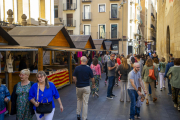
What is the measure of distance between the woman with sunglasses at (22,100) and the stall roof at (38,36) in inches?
203

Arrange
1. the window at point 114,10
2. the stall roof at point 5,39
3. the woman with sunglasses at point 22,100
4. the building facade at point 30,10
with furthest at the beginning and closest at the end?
the window at point 114,10
the building facade at point 30,10
the stall roof at point 5,39
the woman with sunglasses at point 22,100

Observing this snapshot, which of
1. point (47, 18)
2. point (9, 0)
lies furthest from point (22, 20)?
point (47, 18)

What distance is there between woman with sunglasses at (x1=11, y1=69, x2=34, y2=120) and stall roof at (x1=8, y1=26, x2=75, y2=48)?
516cm

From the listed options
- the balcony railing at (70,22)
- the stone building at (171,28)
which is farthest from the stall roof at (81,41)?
the balcony railing at (70,22)

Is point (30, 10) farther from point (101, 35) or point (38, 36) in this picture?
point (101, 35)

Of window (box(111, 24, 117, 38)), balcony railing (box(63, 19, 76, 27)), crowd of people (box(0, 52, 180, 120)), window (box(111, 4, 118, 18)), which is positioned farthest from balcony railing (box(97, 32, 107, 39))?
crowd of people (box(0, 52, 180, 120))

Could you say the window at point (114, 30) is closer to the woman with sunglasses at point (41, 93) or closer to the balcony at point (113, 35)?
the balcony at point (113, 35)

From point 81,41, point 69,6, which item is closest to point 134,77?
point 81,41

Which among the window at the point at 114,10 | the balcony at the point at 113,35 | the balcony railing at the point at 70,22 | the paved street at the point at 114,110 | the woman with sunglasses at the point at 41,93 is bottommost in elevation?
the paved street at the point at 114,110

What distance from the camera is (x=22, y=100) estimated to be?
512cm

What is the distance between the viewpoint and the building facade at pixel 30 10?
1539 cm

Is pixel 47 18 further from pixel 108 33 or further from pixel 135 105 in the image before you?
pixel 108 33

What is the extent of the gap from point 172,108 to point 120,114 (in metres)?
2.10

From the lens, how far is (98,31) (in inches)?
1620
